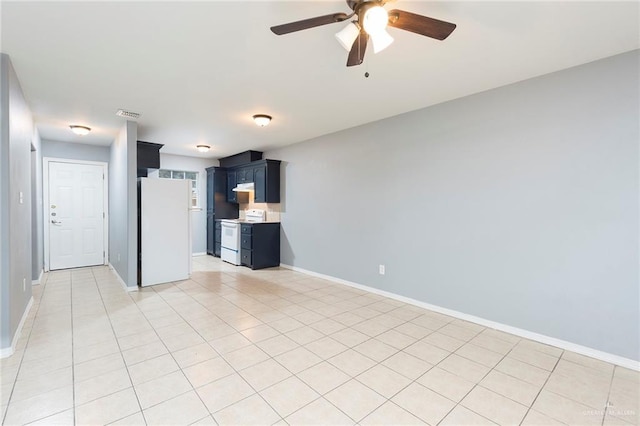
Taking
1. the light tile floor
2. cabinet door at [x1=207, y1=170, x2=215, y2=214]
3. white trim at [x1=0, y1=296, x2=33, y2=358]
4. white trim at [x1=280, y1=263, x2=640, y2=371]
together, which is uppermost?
Answer: cabinet door at [x1=207, y1=170, x2=215, y2=214]

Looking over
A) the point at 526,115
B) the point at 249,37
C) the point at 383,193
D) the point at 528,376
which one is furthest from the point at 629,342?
the point at 249,37

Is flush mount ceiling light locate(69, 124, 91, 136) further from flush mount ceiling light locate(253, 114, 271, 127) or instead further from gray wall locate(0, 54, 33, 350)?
flush mount ceiling light locate(253, 114, 271, 127)

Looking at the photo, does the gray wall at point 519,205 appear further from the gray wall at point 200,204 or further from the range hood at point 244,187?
the gray wall at point 200,204

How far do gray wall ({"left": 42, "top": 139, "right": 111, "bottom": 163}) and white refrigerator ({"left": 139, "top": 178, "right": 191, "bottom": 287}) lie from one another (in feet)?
7.46

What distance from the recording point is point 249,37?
7.11 ft

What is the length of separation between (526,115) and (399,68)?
133 cm

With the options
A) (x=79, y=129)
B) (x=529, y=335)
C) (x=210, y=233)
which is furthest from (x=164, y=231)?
(x=529, y=335)

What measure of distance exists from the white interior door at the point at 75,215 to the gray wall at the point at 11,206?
2.99m

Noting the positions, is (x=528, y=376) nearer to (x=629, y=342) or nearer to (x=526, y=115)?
(x=629, y=342)

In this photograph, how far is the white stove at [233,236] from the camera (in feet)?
20.0

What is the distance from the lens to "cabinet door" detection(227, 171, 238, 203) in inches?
277

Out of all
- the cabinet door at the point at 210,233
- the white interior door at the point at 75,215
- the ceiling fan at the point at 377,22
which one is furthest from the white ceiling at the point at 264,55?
the cabinet door at the point at 210,233

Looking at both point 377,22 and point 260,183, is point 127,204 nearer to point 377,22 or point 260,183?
point 260,183

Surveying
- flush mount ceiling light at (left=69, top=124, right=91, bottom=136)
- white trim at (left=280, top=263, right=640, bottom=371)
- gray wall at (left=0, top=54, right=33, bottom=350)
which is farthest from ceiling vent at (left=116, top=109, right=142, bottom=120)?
white trim at (left=280, top=263, right=640, bottom=371)
